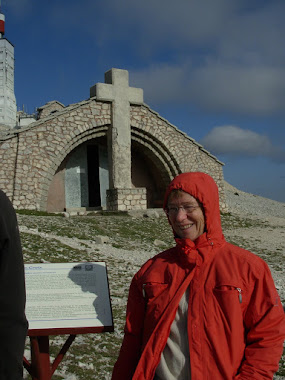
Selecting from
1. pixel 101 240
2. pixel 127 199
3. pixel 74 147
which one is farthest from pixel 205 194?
pixel 74 147

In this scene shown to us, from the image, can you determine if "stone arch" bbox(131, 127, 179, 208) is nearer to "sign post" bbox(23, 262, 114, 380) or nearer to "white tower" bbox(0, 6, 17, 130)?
"sign post" bbox(23, 262, 114, 380)

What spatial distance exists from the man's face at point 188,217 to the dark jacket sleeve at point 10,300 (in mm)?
972

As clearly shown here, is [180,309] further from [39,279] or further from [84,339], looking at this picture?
[84,339]

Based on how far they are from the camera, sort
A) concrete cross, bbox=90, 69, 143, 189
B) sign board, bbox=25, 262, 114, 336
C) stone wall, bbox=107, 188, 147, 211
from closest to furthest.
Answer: sign board, bbox=25, 262, 114, 336
stone wall, bbox=107, 188, 147, 211
concrete cross, bbox=90, 69, 143, 189

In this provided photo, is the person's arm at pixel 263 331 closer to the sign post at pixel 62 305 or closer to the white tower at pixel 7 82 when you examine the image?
the sign post at pixel 62 305

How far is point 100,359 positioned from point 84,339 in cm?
56

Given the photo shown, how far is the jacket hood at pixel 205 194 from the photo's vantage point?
8.30ft

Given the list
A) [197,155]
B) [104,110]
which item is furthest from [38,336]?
[197,155]

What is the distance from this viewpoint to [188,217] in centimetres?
258

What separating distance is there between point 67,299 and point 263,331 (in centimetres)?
146

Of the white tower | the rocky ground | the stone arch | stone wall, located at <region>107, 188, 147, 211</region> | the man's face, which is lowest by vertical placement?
the rocky ground

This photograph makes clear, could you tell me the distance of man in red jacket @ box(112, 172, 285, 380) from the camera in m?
2.24

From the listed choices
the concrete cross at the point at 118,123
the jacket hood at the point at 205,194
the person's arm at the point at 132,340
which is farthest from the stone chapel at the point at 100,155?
the jacket hood at the point at 205,194

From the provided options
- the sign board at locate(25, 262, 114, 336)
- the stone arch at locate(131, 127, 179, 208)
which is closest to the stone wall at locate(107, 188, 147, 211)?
the stone arch at locate(131, 127, 179, 208)
